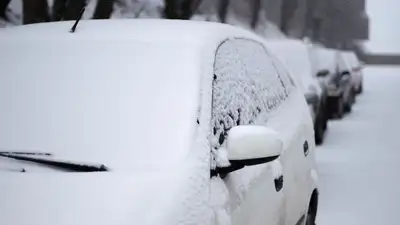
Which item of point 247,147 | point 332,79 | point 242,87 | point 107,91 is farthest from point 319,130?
point 247,147

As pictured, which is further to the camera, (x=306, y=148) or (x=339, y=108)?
(x=339, y=108)

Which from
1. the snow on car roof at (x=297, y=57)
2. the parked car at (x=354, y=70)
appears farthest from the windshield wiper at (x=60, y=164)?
the parked car at (x=354, y=70)

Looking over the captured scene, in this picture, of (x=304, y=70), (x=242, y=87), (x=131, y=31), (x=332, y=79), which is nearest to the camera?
(x=131, y=31)

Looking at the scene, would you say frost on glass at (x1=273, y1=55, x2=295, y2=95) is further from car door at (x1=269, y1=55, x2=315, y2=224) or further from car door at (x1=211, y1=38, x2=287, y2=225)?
car door at (x1=211, y1=38, x2=287, y2=225)

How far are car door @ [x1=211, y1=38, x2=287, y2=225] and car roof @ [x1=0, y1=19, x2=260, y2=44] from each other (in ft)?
0.36

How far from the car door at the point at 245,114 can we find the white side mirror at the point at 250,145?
0.40 feet

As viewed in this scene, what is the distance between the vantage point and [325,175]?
30.3 ft

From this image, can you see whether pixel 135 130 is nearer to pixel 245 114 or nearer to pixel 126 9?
pixel 245 114

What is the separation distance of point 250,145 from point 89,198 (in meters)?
0.73

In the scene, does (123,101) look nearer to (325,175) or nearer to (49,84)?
(49,84)

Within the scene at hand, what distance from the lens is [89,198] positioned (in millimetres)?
2600

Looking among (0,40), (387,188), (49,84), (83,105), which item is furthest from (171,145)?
(387,188)

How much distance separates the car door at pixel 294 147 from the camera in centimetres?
396

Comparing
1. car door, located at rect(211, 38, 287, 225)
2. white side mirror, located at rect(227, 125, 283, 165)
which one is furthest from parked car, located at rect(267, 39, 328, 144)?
white side mirror, located at rect(227, 125, 283, 165)
